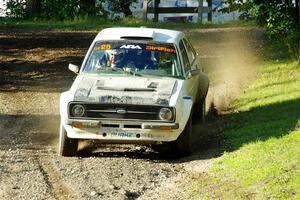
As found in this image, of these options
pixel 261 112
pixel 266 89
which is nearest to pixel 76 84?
pixel 261 112

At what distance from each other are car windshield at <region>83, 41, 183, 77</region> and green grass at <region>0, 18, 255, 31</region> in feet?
56.9

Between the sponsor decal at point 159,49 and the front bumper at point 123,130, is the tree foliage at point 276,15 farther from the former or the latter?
the front bumper at point 123,130

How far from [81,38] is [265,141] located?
54.1 ft

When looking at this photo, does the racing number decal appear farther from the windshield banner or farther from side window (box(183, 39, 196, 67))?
side window (box(183, 39, 196, 67))

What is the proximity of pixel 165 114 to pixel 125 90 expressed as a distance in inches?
28.9

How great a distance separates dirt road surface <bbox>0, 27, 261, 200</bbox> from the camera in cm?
1024

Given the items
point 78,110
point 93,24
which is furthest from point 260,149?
point 93,24

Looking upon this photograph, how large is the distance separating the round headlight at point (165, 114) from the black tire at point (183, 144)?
1.53 feet

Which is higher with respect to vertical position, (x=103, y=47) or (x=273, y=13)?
(x=103, y=47)

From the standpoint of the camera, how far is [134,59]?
1327 centimetres

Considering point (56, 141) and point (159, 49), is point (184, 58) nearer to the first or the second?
point (159, 49)

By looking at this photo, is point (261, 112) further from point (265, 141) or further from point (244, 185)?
point (244, 185)

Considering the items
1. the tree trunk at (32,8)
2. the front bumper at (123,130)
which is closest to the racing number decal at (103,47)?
the front bumper at (123,130)

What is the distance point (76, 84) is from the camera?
1253 centimetres
